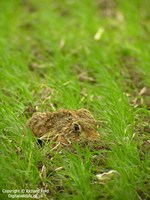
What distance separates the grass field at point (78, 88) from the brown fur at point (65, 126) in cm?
10

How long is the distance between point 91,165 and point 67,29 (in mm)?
3495

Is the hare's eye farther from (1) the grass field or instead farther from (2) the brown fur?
A: (1) the grass field

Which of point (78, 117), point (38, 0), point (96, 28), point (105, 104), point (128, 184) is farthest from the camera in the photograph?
point (38, 0)

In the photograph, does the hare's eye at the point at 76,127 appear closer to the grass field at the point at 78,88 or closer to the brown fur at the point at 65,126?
the brown fur at the point at 65,126

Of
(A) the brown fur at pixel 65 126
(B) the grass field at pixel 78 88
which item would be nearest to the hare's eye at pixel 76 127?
(A) the brown fur at pixel 65 126

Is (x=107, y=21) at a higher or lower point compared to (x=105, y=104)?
lower

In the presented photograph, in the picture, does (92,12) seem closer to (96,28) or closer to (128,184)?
(96,28)

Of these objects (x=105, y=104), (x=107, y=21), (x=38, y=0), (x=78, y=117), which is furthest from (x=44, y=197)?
(x=38, y=0)

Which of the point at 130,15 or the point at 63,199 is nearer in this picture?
the point at 63,199

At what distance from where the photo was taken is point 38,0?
24.7 ft

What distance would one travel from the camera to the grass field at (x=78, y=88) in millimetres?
2805

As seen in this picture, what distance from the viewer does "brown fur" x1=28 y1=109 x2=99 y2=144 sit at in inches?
125

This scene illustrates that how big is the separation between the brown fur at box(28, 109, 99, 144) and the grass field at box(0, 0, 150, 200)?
10 centimetres

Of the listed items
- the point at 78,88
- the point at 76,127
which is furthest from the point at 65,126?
the point at 78,88
